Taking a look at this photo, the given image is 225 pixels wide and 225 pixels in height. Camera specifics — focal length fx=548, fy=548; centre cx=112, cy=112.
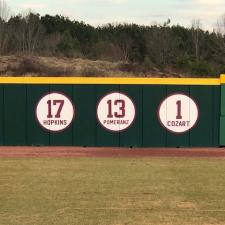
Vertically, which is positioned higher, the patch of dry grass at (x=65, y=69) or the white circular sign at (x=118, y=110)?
the patch of dry grass at (x=65, y=69)

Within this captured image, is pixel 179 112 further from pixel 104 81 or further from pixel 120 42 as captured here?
pixel 120 42

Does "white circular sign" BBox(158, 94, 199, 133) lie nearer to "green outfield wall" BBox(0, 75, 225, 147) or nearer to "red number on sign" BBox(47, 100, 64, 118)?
"green outfield wall" BBox(0, 75, 225, 147)

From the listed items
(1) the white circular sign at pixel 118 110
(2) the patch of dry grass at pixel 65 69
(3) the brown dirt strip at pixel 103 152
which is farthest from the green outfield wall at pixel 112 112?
(2) the patch of dry grass at pixel 65 69

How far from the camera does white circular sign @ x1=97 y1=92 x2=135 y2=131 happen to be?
22.8 meters

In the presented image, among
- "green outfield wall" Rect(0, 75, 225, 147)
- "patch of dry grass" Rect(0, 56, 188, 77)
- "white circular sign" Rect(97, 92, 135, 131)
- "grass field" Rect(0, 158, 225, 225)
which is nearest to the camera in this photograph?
"grass field" Rect(0, 158, 225, 225)

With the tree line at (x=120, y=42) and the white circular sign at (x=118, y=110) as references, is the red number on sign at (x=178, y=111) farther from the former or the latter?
the tree line at (x=120, y=42)

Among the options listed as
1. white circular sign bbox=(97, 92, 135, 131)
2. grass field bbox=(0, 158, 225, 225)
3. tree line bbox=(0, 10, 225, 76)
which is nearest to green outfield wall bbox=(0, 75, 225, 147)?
white circular sign bbox=(97, 92, 135, 131)

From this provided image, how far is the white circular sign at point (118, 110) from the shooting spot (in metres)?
22.8

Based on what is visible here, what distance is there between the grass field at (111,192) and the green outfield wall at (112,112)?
5421mm

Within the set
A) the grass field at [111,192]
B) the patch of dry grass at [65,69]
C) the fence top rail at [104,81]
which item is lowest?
the grass field at [111,192]

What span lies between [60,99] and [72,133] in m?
1.50

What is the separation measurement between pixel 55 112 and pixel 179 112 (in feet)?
17.0

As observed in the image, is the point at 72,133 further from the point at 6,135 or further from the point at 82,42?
the point at 82,42

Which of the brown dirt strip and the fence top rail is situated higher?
the fence top rail
